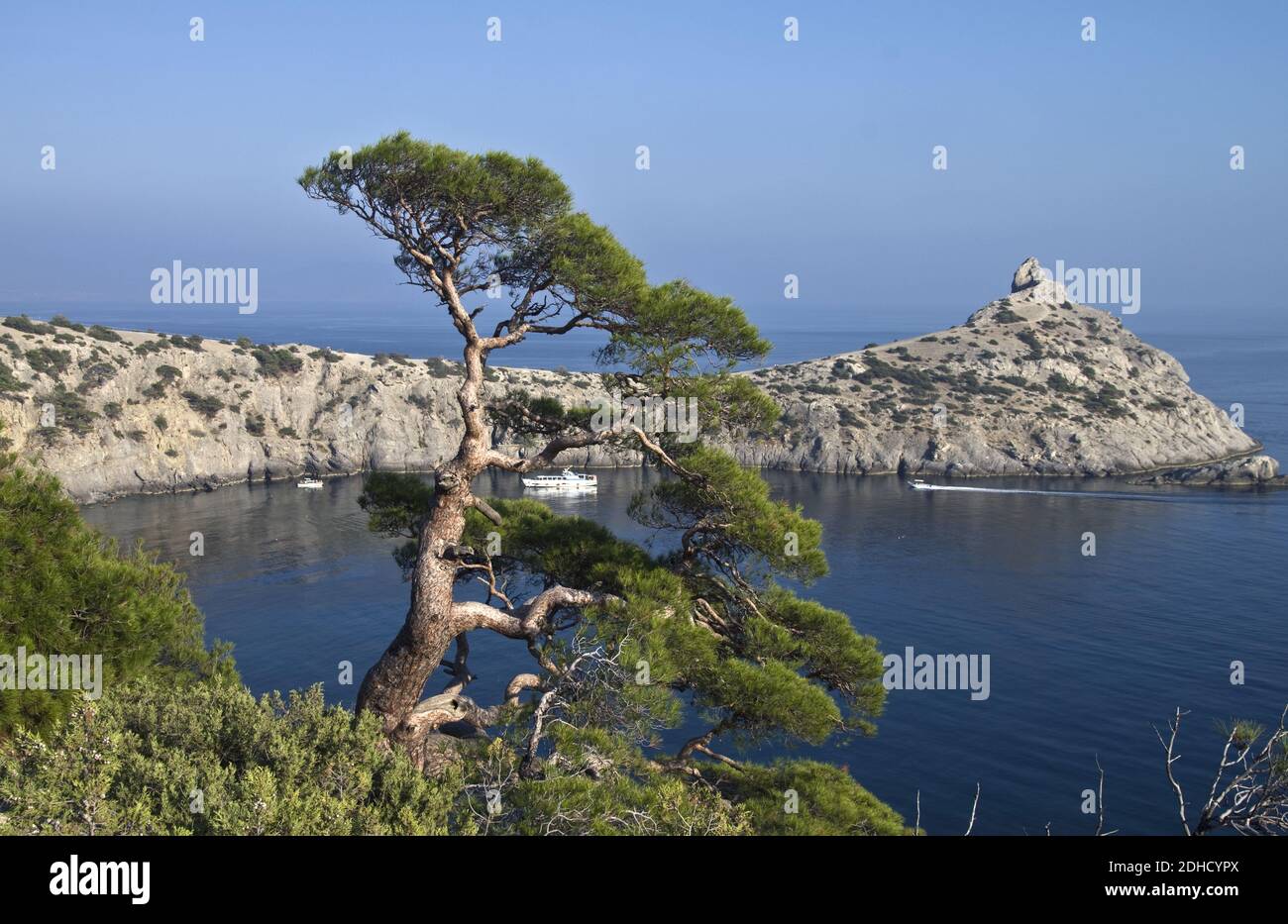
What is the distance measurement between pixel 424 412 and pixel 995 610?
60511 mm

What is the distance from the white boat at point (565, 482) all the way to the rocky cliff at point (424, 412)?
3542 mm

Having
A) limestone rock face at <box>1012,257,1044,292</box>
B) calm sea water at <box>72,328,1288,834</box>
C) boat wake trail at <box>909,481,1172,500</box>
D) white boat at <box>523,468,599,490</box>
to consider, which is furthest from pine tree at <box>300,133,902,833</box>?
limestone rock face at <box>1012,257,1044,292</box>

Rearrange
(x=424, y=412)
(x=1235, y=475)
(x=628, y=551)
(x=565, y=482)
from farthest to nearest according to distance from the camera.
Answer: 1. (x=424, y=412)
2. (x=565, y=482)
3. (x=1235, y=475)
4. (x=628, y=551)

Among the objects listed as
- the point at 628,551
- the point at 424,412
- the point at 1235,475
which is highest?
the point at 424,412

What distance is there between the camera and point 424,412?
9300 cm

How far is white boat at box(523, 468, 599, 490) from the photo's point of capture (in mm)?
80000

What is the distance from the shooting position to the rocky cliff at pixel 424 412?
251 feet

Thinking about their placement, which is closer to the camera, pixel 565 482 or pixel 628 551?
pixel 628 551

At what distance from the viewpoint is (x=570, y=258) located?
14.1 metres

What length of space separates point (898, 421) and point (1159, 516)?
2966 centimetres

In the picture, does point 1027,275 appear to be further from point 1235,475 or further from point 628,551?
point 628,551

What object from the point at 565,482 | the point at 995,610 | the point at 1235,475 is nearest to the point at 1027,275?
the point at 1235,475
